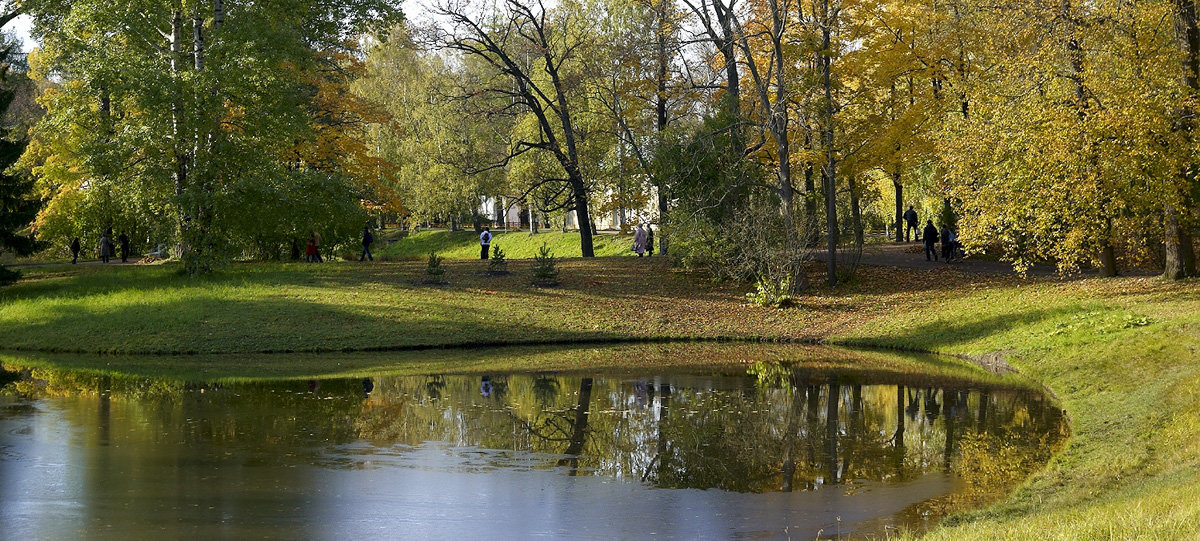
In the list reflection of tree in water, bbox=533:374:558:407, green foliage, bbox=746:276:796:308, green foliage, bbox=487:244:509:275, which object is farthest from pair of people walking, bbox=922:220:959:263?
reflection of tree in water, bbox=533:374:558:407

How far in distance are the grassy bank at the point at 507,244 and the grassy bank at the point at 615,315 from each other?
18746 millimetres

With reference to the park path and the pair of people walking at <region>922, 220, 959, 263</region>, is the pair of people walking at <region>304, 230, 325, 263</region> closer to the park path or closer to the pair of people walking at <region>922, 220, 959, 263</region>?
the park path

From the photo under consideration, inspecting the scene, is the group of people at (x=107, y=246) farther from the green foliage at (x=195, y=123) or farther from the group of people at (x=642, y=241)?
the group of people at (x=642, y=241)

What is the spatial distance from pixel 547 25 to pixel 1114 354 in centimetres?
2839

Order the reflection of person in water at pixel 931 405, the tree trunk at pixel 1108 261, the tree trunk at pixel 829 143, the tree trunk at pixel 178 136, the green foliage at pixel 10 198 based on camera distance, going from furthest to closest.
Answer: the green foliage at pixel 10 198
the tree trunk at pixel 178 136
the tree trunk at pixel 829 143
the tree trunk at pixel 1108 261
the reflection of person in water at pixel 931 405

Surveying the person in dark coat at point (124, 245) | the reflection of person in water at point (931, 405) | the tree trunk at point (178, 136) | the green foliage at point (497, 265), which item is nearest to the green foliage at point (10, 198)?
the tree trunk at point (178, 136)

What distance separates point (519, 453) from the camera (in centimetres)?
1334

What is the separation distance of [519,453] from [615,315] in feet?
50.9

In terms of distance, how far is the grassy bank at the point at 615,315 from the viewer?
18688 mm

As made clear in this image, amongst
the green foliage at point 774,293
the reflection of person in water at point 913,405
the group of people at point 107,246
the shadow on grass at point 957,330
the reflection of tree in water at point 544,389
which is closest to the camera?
the reflection of person in water at point 913,405

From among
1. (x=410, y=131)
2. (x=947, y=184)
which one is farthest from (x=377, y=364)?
(x=410, y=131)

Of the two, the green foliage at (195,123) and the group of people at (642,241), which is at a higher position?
the green foliage at (195,123)

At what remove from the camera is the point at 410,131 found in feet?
204

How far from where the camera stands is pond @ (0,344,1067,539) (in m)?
10.1
